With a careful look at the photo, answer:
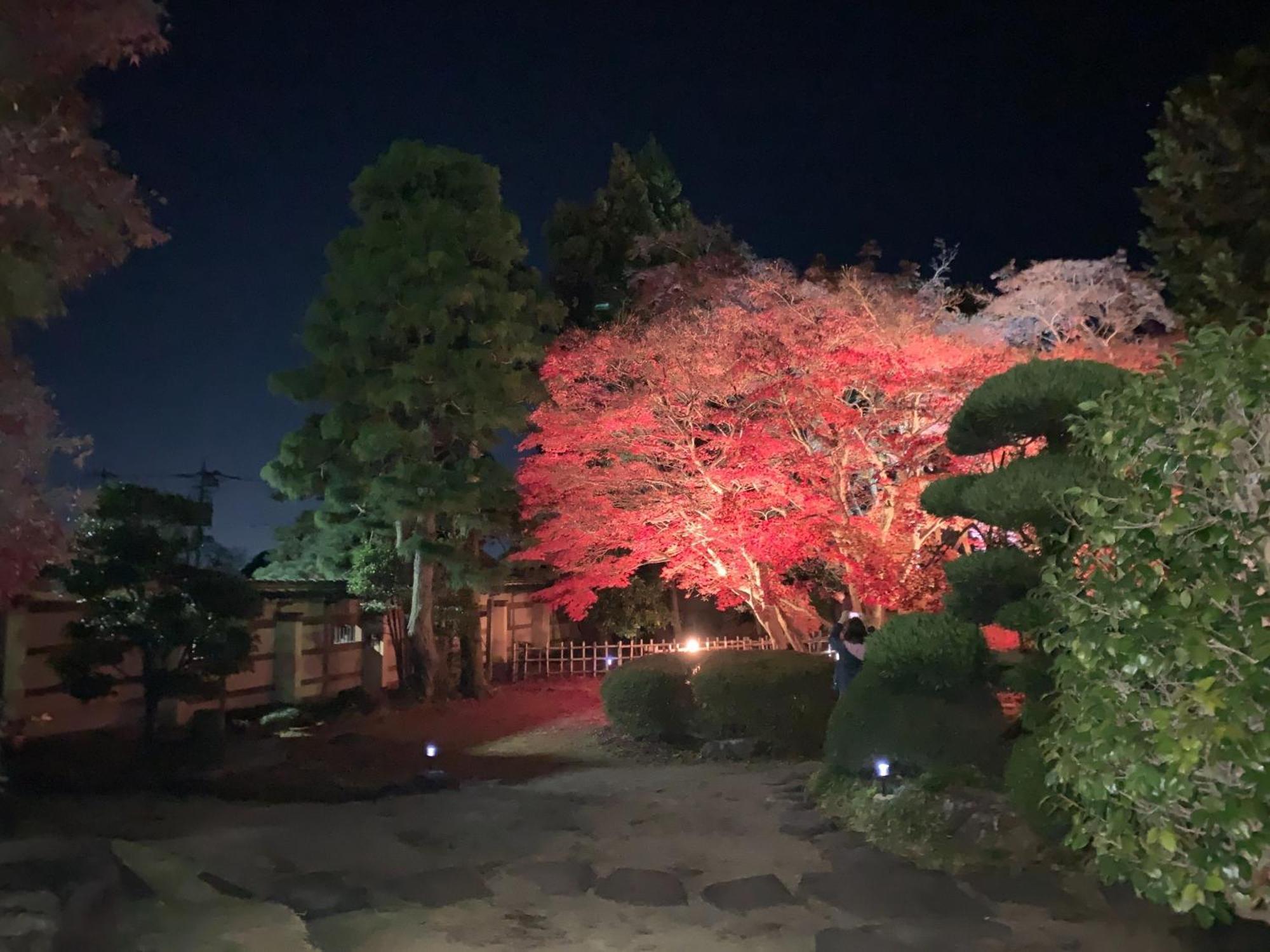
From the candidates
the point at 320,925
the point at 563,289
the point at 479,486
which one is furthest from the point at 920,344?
the point at 563,289

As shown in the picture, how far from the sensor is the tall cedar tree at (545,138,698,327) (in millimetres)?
22719

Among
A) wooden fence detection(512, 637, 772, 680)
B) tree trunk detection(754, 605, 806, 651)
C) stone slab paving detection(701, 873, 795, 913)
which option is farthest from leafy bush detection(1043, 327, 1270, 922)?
wooden fence detection(512, 637, 772, 680)

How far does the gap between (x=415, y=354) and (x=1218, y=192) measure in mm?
11394

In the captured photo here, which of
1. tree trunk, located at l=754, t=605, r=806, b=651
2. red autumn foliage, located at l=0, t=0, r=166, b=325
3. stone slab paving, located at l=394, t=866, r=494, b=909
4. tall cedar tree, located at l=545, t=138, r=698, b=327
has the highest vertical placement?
tall cedar tree, located at l=545, t=138, r=698, b=327

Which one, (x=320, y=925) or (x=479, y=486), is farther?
(x=479, y=486)

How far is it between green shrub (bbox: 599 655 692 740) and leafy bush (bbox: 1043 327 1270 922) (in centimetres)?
844

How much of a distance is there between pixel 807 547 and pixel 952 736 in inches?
240

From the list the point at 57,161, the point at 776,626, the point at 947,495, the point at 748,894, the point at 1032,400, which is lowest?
the point at 748,894

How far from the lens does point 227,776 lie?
10.3m

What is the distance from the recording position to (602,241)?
75.8ft

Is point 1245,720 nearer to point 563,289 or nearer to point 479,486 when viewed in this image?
point 479,486

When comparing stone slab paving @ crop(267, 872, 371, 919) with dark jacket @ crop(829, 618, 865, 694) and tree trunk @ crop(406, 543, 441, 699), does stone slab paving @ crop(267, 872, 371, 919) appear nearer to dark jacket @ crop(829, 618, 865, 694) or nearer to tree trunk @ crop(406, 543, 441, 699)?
dark jacket @ crop(829, 618, 865, 694)

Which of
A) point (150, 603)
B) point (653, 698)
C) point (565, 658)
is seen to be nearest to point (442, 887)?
point (150, 603)

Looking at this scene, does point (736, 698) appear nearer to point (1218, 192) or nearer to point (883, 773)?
point (883, 773)
